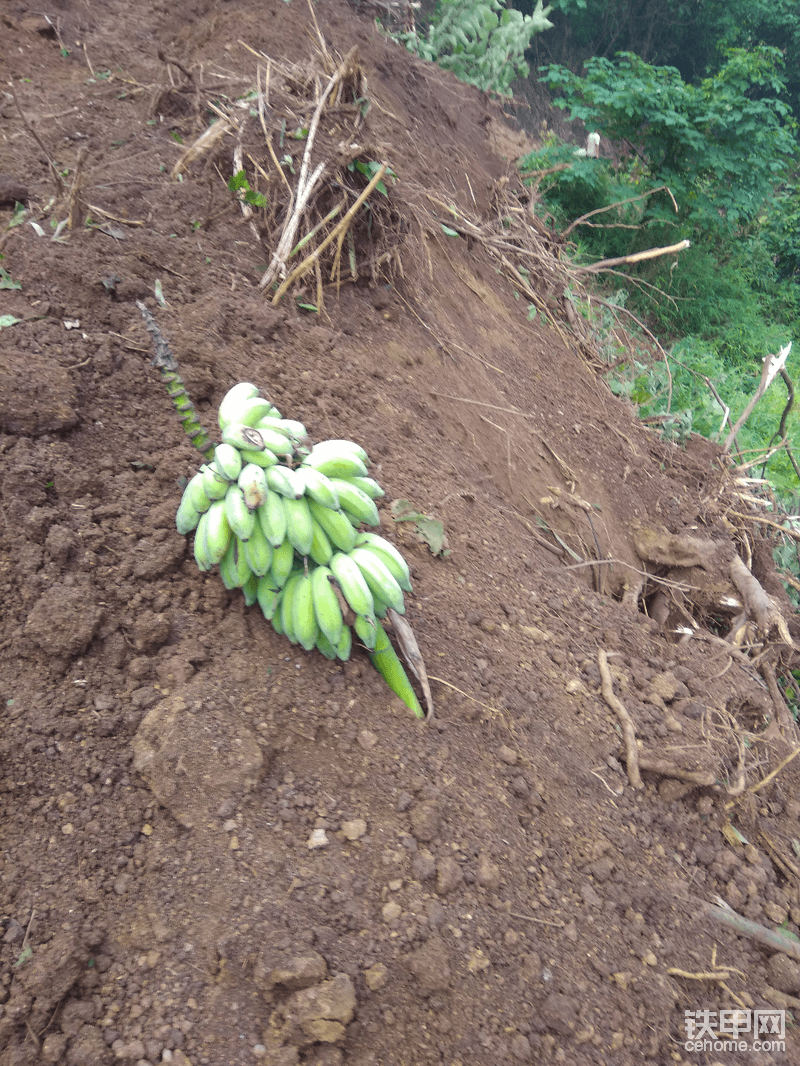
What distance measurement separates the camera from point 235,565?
156 cm

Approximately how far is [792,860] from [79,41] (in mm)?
5631

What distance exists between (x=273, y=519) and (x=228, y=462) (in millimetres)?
171

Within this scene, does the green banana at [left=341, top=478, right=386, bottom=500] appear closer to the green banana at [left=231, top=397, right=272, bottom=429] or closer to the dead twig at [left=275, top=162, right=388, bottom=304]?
the green banana at [left=231, top=397, right=272, bottom=429]

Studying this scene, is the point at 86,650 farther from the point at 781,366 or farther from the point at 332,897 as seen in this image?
the point at 781,366

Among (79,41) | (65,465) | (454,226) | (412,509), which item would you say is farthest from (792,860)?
(79,41)

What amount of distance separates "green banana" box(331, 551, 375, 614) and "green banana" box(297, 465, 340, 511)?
0.14 meters

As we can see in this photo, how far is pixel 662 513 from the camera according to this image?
11.3 feet

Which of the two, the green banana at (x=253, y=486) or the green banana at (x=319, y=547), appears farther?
the green banana at (x=319, y=547)

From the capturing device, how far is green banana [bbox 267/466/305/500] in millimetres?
1468

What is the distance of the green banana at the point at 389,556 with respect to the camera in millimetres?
1596

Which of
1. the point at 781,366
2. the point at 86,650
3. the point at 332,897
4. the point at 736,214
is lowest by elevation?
the point at 86,650

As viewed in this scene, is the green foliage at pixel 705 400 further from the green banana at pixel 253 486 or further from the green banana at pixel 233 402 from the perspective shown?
the green banana at pixel 253 486

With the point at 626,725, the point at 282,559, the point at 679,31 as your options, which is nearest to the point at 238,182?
the point at 282,559

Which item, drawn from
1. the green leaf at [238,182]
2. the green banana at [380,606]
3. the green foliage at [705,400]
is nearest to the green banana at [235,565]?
the green banana at [380,606]
